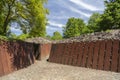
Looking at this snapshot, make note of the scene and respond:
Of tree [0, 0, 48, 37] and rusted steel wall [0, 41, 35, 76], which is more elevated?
tree [0, 0, 48, 37]

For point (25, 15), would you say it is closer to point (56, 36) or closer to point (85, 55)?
point (85, 55)

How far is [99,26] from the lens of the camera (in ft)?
124

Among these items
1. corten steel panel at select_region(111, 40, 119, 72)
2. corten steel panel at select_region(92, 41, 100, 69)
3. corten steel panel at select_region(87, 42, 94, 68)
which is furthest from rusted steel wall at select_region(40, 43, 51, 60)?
corten steel panel at select_region(111, 40, 119, 72)

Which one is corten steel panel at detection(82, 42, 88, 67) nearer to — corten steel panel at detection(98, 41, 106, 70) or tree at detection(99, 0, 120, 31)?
corten steel panel at detection(98, 41, 106, 70)

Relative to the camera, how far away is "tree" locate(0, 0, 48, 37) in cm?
2856

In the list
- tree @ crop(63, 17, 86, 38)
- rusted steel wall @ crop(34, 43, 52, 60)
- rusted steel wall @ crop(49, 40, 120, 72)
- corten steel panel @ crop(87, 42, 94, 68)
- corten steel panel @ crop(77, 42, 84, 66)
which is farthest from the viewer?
tree @ crop(63, 17, 86, 38)

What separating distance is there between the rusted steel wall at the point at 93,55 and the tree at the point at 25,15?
352 inches

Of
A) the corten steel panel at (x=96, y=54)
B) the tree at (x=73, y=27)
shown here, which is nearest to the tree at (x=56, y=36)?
the tree at (x=73, y=27)

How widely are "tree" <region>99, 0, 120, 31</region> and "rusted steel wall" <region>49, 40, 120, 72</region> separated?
15.7 meters

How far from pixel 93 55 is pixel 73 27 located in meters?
54.2

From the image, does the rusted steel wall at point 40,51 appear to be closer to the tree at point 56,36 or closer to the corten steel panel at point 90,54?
the corten steel panel at point 90,54

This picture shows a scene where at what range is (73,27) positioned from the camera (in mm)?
71000

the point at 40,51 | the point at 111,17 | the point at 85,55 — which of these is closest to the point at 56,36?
the point at 111,17

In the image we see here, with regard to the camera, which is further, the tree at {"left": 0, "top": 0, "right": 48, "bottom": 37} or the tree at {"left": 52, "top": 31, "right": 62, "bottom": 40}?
the tree at {"left": 52, "top": 31, "right": 62, "bottom": 40}
